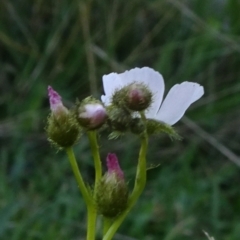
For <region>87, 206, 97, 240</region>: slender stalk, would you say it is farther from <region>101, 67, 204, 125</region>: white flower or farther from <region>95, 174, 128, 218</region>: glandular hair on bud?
<region>101, 67, 204, 125</region>: white flower

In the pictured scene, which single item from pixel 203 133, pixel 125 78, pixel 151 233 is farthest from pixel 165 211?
pixel 125 78

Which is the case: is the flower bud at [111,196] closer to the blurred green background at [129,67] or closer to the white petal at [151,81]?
the white petal at [151,81]

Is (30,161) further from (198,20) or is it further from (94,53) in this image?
(198,20)

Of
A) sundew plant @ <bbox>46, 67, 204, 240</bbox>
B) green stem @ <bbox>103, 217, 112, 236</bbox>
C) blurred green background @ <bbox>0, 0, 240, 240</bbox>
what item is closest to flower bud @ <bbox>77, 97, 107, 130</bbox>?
sundew plant @ <bbox>46, 67, 204, 240</bbox>

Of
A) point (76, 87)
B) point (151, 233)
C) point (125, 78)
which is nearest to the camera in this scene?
point (125, 78)

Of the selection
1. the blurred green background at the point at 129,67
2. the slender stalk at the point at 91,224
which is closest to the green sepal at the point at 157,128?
the slender stalk at the point at 91,224

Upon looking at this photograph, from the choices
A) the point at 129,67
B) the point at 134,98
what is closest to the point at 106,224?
the point at 134,98
